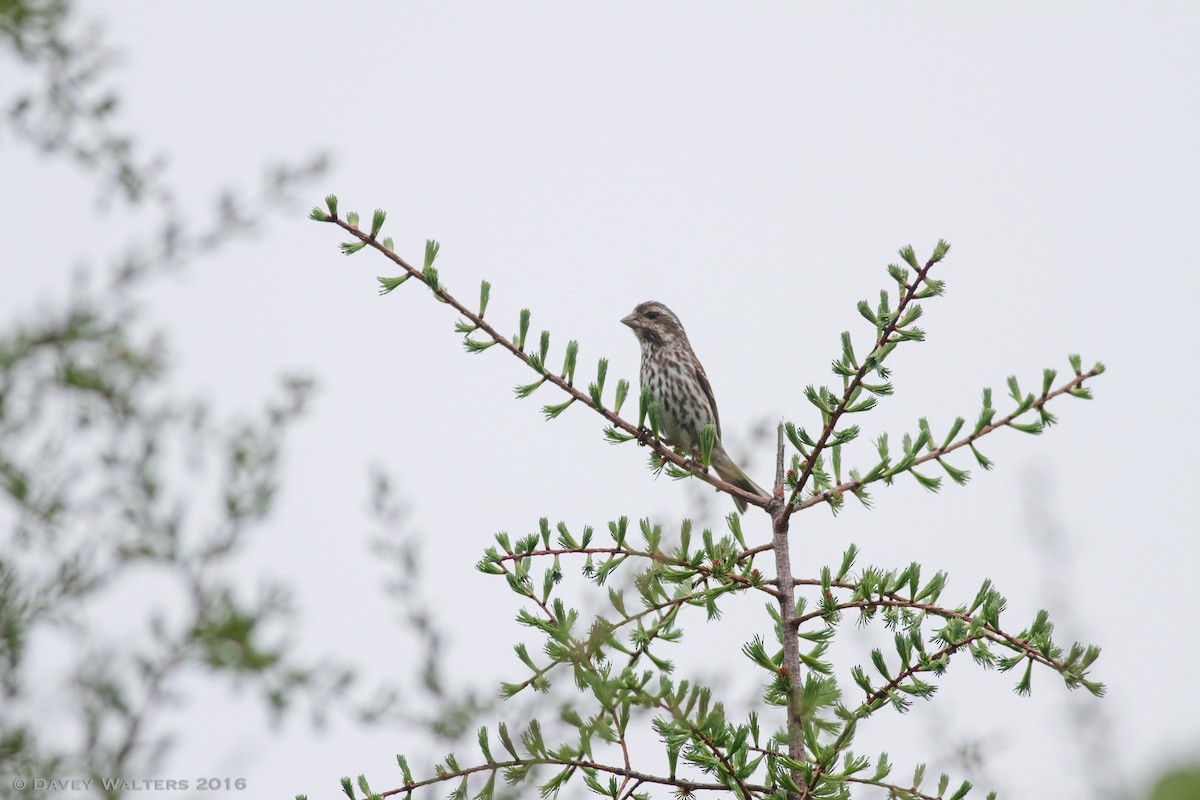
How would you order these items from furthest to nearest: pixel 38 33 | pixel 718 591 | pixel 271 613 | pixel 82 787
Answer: pixel 38 33
pixel 718 591
pixel 271 613
pixel 82 787

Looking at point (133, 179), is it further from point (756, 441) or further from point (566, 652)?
point (756, 441)

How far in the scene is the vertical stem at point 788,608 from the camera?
373 cm

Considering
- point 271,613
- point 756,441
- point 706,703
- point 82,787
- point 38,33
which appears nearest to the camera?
point 82,787

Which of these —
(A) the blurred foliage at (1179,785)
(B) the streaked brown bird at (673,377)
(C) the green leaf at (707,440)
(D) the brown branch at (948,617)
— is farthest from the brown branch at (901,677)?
(B) the streaked brown bird at (673,377)

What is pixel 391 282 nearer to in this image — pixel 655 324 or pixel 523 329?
pixel 523 329

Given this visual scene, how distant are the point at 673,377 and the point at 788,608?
191 inches

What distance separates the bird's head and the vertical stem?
4799mm

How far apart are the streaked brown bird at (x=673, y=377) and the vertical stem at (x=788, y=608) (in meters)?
4.04

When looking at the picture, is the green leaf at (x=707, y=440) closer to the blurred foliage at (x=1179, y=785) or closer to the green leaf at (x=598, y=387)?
the green leaf at (x=598, y=387)

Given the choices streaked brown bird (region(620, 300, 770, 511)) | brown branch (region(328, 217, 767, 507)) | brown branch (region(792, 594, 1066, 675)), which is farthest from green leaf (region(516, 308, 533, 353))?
streaked brown bird (region(620, 300, 770, 511))

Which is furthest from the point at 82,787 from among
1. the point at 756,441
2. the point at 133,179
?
the point at 756,441

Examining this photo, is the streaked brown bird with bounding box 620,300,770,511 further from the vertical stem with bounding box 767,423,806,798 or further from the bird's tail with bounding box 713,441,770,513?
the vertical stem with bounding box 767,423,806,798

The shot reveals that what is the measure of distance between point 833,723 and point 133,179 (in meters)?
3.12

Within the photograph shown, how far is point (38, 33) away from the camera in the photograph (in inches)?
173
